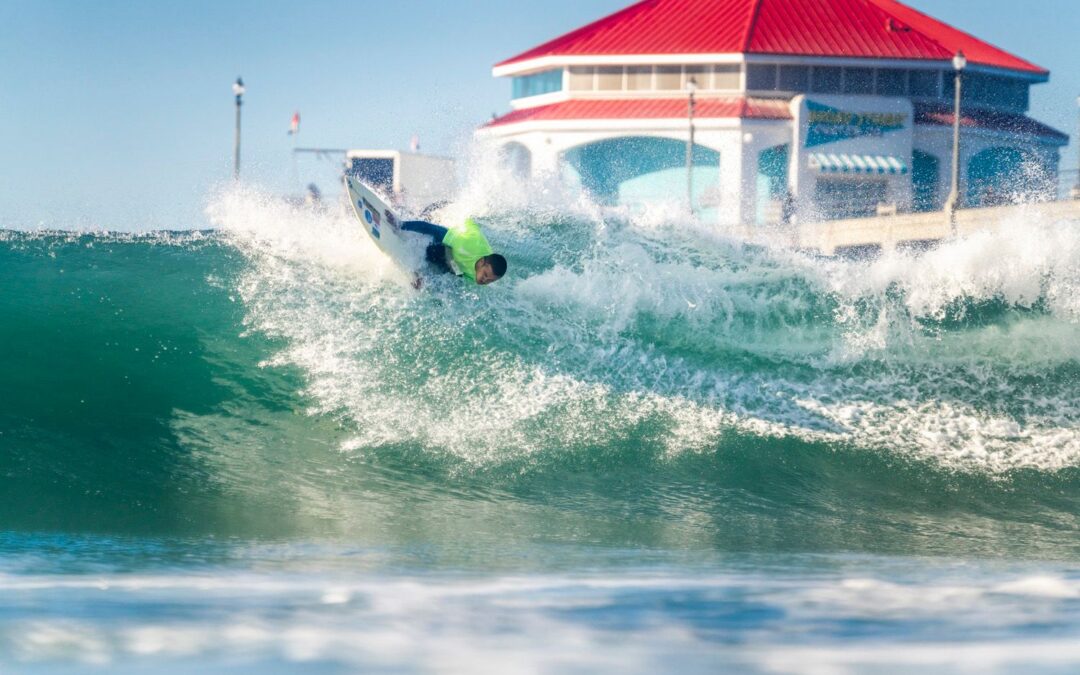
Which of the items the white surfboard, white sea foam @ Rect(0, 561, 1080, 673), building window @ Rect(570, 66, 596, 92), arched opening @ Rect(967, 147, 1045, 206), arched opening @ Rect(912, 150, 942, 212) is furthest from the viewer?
building window @ Rect(570, 66, 596, 92)

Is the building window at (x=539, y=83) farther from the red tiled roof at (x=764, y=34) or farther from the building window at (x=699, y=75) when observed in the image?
the building window at (x=699, y=75)

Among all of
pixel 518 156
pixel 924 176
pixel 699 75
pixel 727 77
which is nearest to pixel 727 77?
pixel 727 77

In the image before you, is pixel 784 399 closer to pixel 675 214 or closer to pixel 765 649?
pixel 675 214

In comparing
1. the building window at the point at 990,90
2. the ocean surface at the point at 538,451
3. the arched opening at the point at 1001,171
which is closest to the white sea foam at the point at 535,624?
the ocean surface at the point at 538,451

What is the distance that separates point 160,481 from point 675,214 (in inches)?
329

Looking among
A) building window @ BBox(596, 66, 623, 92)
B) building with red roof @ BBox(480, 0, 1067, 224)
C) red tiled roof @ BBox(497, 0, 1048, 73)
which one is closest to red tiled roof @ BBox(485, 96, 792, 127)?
building with red roof @ BBox(480, 0, 1067, 224)

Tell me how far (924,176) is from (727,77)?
8.70m

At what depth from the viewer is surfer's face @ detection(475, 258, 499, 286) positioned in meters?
9.65

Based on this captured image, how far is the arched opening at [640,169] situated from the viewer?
42.9m

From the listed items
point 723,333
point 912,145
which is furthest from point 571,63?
point 723,333

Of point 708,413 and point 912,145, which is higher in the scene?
point 912,145

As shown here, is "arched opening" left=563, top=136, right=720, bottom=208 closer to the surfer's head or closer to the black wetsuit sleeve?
the black wetsuit sleeve

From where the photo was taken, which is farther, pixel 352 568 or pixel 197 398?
pixel 197 398

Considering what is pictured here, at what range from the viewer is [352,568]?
5.06 m
